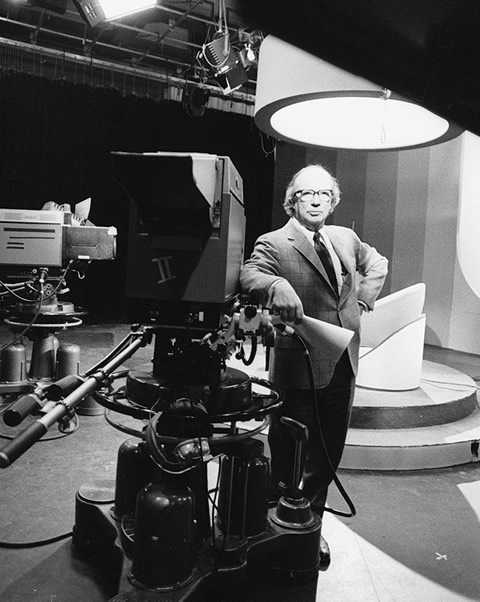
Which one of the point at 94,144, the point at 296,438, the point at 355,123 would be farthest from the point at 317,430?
the point at 94,144

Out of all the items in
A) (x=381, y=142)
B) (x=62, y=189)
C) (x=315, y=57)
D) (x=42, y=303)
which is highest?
(x=62, y=189)

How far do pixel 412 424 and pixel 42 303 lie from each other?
2305 mm

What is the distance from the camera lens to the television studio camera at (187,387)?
117cm

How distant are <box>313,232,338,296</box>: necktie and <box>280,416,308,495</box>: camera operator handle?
0.52 metres

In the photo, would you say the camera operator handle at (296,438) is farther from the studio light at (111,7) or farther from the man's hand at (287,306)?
the studio light at (111,7)

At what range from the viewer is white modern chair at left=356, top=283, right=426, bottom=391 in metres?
3.47

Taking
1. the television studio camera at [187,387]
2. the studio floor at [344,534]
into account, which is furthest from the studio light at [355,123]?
the studio floor at [344,534]

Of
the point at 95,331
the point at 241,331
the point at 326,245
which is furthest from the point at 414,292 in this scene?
the point at 95,331

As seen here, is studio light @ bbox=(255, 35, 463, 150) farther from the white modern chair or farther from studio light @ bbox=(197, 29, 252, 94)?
studio light @ bbox=(197, 29, 252, 94)

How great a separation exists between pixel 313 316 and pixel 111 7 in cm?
315

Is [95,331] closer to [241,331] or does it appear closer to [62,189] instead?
[62,189]

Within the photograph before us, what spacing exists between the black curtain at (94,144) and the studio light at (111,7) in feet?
6.76

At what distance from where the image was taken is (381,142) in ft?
4.48

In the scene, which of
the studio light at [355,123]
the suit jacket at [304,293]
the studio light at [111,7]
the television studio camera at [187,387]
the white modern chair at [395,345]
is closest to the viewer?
the television studio camera at [187,387]
